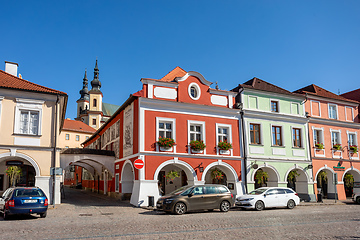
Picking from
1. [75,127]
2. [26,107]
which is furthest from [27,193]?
[75,127]

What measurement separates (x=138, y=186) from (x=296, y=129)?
49.5 feet

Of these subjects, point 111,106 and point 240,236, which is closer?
point 240,236

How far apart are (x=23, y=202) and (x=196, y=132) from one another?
13223mm

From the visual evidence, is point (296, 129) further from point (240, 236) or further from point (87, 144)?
point (87, 144)

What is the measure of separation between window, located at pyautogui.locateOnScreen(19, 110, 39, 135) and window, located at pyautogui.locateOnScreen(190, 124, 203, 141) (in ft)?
35.2

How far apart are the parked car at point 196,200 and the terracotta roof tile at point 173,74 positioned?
10135 mm

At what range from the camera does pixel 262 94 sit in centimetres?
2756

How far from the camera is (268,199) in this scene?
20.1 metres

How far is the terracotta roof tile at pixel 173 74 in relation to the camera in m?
25.7

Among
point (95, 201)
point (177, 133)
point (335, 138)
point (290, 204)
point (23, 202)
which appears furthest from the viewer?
point (335, 138)

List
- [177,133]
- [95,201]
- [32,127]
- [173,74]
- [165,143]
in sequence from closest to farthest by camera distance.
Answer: [32,127] < [165,143] < [177,133] < [95,201] < [173,74]

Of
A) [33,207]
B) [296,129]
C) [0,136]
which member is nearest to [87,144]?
[0,136]

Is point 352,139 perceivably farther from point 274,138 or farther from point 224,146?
point 224,146

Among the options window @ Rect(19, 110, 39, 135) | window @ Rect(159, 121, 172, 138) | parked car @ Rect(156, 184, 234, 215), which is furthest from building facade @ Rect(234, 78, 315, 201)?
window @ Rect(19, 110, 39, 135)
